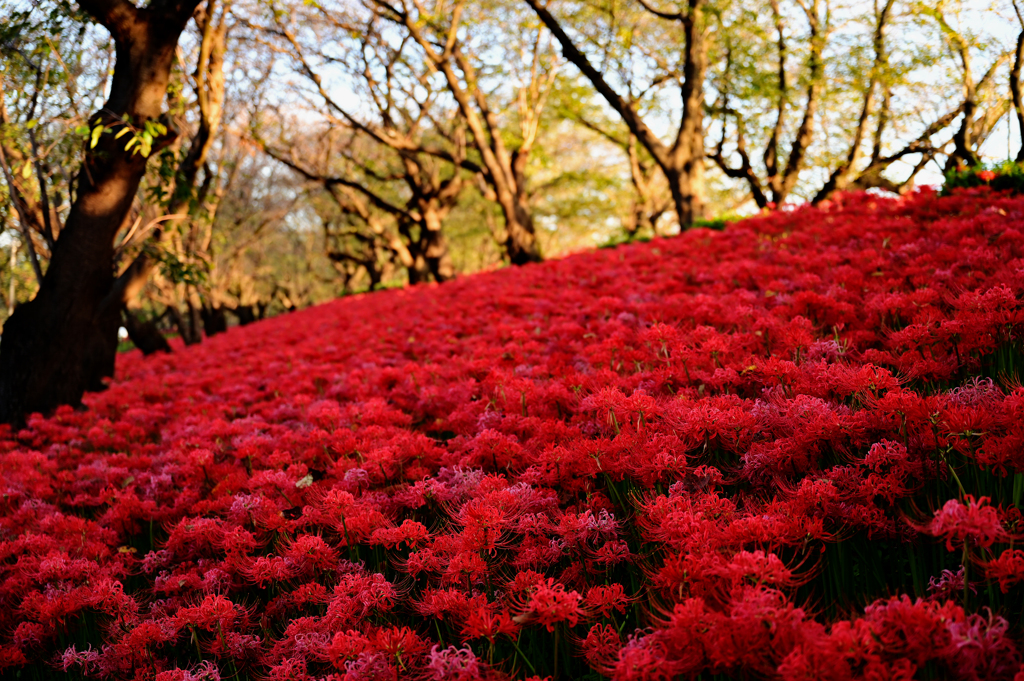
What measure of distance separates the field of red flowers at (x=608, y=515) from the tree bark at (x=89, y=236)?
6.89ft

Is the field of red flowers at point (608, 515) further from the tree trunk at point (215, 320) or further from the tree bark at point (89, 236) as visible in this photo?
the tree trunk at point (215, 320)

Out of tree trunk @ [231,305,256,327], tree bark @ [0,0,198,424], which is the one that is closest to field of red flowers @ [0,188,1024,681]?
tree bark @ [0,0,198,424]

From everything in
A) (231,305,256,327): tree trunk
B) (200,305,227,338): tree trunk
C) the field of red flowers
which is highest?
(231,305,256,327): tree trunk

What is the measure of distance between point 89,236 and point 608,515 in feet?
23.7

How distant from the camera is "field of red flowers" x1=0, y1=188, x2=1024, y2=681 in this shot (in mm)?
1676

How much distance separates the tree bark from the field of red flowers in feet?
6.89

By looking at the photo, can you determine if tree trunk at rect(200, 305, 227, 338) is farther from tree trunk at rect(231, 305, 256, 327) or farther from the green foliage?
the green foliage

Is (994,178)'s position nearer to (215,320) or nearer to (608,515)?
(608,515)

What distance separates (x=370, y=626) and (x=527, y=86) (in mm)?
17550

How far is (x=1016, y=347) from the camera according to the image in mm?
2998

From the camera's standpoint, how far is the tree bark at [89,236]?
6.66 metres

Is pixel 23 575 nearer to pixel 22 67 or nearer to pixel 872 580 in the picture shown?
pixel 872 580

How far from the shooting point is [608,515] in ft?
7.81

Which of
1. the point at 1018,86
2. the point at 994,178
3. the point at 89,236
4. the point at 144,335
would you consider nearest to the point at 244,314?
the point at 144,335
